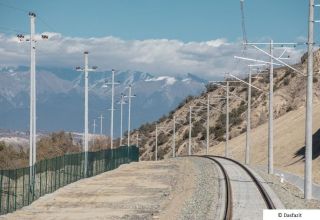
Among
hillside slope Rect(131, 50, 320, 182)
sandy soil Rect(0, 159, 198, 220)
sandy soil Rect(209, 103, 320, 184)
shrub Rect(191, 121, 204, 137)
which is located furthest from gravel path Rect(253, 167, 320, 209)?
shrub Rect(191, 121, 204, 137)

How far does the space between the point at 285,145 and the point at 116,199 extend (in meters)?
46.6

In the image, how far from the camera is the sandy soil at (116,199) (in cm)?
2992

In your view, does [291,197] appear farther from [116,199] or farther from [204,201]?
[116,199]

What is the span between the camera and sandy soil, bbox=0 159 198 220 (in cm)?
2992

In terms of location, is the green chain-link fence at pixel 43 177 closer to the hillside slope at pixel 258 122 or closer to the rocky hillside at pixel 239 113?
the hillside slope at pixel 258 122

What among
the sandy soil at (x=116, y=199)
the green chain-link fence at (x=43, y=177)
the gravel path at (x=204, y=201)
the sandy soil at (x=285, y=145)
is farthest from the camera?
the sandy soil at (x=285, y=145)

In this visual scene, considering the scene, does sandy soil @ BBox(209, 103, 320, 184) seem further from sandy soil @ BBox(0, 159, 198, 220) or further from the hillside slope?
sandy soil @ BBox(0, 159, 198, 220)

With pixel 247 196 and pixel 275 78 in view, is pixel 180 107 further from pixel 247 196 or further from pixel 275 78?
pixel 247 196

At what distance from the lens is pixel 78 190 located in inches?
1656

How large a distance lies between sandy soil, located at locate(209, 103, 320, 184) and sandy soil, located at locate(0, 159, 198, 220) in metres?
11.9

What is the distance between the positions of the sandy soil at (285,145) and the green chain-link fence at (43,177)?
50.3 ft

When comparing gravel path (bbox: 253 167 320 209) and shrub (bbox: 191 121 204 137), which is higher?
gravel path (bbox: 253 167 320 209)

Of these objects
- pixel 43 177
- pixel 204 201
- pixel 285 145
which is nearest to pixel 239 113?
pixel 285 145

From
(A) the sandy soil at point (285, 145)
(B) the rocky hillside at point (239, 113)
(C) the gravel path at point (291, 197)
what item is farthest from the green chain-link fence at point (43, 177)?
(B) the rocky hillside at point (239, 113)
